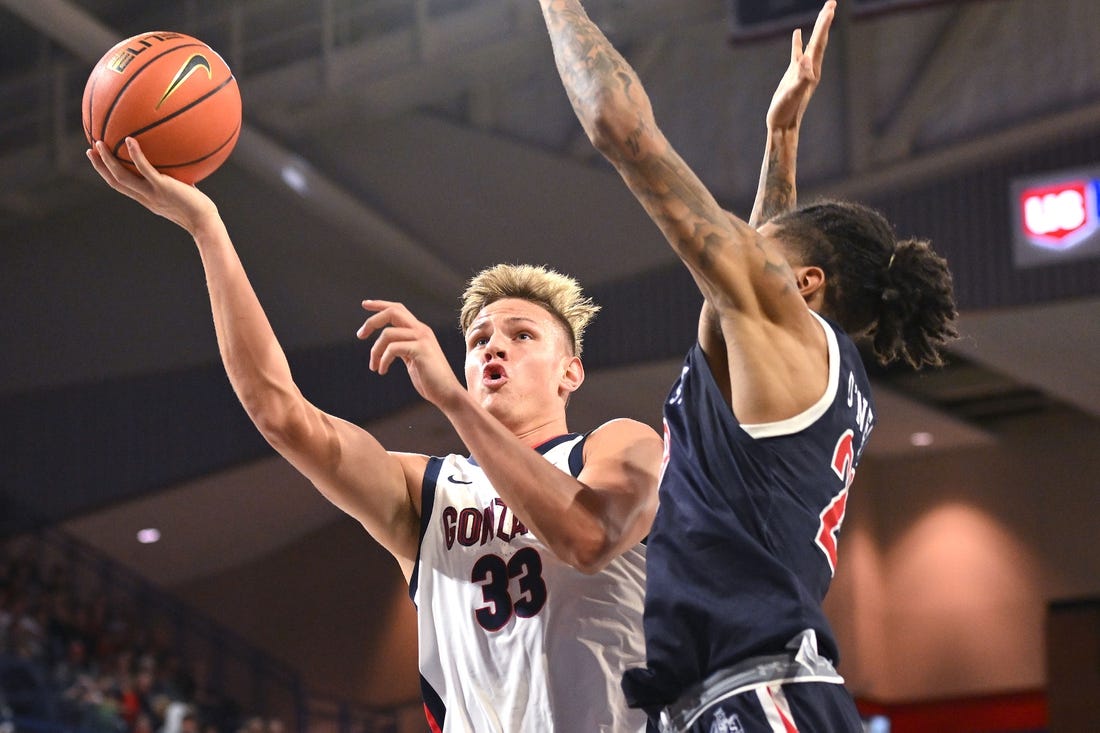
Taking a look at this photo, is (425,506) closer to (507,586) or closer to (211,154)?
(507,586)

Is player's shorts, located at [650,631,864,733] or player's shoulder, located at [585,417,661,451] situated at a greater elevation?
player's shoulder, located at [585,417,661,451]

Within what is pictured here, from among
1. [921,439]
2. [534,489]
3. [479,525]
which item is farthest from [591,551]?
[921,439]

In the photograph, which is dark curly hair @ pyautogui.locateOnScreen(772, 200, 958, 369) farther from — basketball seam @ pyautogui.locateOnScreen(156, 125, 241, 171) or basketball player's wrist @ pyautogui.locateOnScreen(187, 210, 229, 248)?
basketball seam @ pyautogui.locateOnScreen(156, 125, 241, 171)

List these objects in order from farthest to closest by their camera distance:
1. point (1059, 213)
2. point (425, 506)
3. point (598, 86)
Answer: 1. point (1059, 213)
2. point (425, 506)
3. point (598, 86)

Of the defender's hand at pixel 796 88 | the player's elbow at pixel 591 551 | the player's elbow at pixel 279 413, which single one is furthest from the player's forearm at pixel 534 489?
the defender's hand at pixel 796 88

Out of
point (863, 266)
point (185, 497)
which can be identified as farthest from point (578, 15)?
point (185, 497)

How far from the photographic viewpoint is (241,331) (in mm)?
3324

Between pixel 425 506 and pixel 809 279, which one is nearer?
pixel 809 279

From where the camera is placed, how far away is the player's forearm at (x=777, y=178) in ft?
10.8

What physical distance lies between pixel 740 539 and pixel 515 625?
0.97m

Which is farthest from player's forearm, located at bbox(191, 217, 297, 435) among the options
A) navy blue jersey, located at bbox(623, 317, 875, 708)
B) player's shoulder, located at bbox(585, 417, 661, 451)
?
navy blue jersey, located at bbox(623, 317, 875, 708)

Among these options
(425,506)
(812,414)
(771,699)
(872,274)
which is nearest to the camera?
(771,699)

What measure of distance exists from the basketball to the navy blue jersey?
1.61 m

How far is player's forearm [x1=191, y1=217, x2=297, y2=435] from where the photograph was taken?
3.31m
